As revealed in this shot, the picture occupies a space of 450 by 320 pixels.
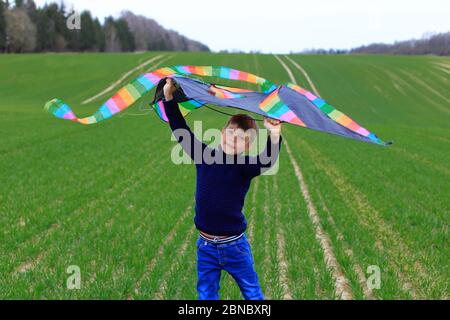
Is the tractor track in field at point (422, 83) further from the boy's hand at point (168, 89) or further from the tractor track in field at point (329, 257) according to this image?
the boy's hand at point (168, 89)

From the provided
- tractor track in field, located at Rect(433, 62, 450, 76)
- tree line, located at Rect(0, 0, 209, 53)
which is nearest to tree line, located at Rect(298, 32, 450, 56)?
tractor track in field, located at Rect(433, 62, 450, 76)

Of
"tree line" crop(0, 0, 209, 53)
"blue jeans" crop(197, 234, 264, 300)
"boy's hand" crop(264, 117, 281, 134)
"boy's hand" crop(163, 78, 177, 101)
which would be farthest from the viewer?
"tree line" crop(0, 0, 209, 53)

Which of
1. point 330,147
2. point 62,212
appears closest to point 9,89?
point 330,147

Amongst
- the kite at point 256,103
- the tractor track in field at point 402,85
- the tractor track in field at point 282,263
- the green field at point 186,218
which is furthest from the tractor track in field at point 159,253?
the tractor track in field at point 402,85

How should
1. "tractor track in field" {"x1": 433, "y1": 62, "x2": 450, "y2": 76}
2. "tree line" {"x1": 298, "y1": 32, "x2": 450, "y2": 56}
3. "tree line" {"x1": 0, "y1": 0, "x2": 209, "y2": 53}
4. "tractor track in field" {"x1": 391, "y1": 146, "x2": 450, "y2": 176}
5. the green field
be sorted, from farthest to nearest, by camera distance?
"tree line" {"x1": 298, "y1": 32, "x2": 450, "y2": 56}
"tree line" {"x1": 0, "y1": 0, "x2": 209, "y2": 53}
"tractor track in field" {"x1": 433, "y1": 62, "x2": 450, "y2": 76}
"tractor track in field" {"x1": 391, "y1": 146, "x2": 450, "y2": 176}
the green field

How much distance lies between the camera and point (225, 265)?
346cm

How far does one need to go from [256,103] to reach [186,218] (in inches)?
184

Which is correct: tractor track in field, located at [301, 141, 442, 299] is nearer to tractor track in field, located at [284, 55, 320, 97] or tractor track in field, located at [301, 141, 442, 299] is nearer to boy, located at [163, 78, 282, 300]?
boy, located at [163, 78, 282, 300]

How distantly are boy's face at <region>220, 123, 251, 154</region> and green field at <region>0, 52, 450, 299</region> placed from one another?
209cm

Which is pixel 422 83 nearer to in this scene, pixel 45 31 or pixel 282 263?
pixel 282 263

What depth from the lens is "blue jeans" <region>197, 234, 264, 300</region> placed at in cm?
340

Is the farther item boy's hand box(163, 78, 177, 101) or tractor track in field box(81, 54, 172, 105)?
tractor track in field box(81, 54, 172, 105)

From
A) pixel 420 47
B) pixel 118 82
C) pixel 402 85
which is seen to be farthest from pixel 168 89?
pixel 420 47

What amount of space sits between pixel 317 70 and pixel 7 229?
194 feet
